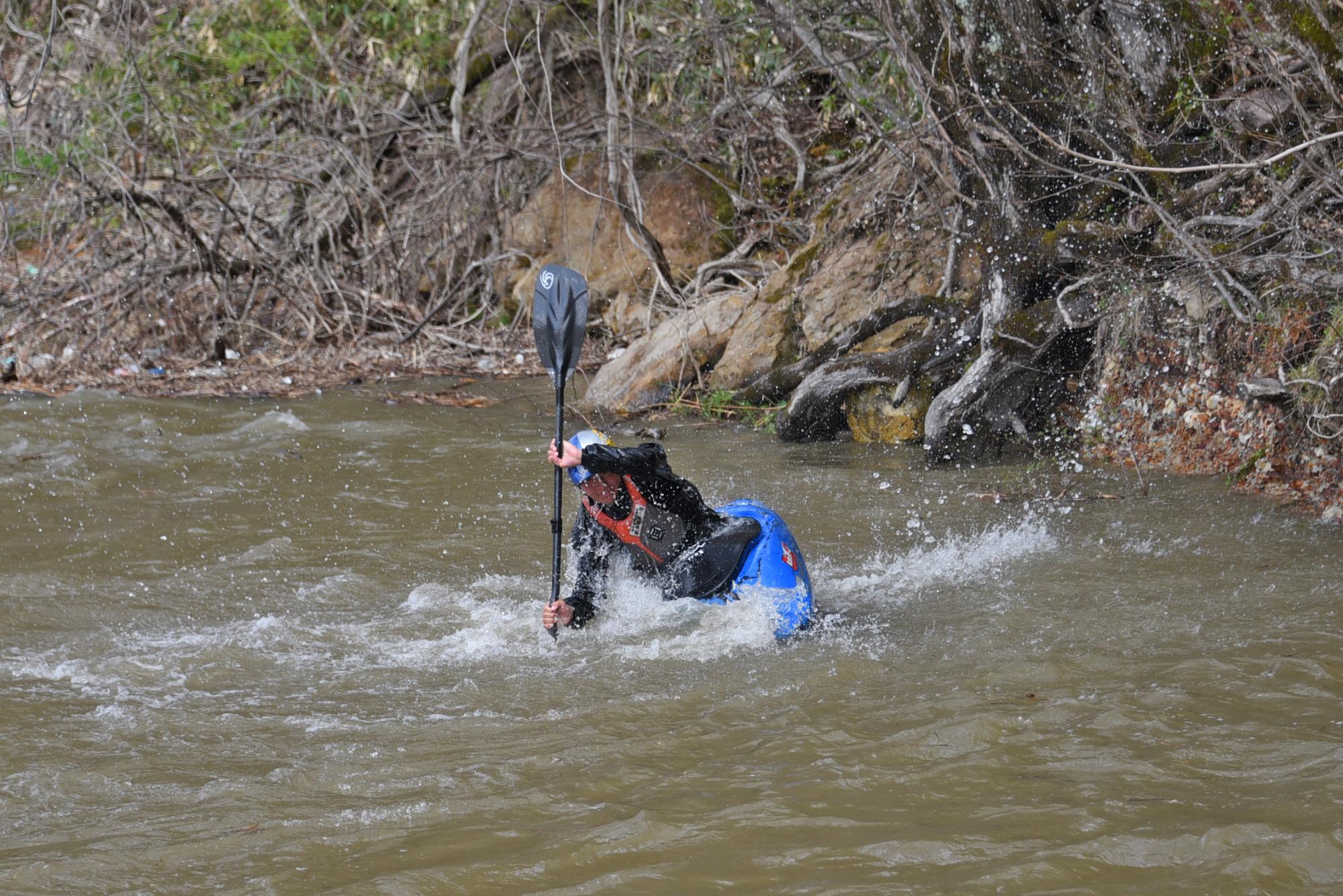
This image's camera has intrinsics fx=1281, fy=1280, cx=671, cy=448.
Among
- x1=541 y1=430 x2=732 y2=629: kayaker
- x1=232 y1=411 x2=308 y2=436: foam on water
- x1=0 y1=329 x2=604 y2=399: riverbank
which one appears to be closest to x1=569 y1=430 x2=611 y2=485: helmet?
x1=541 y1=430 x2=732 y2=629: kayaker

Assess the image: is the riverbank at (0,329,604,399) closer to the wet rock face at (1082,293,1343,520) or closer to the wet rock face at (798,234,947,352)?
the wet rock face at (798,234,947,352)

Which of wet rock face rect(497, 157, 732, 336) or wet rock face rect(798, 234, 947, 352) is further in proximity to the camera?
wet rock face rect(497, 157, 732, 336)

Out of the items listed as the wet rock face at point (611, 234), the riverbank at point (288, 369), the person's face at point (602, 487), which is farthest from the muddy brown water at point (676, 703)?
the wet rock face at point (611, 234)

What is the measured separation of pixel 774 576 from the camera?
460 cm

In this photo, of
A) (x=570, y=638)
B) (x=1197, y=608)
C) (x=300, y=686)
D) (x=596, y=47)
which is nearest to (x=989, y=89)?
(x=1197, y=608)

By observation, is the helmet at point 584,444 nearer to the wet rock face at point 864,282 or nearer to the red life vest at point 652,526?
the red life vest at point 652,526

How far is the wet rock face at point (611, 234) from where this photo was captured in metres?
11.7

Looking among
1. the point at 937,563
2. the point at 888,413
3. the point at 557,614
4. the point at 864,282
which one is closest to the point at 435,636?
the point at 557,614

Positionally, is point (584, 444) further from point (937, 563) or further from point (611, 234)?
point (611, 234)

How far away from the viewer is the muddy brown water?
114 inches

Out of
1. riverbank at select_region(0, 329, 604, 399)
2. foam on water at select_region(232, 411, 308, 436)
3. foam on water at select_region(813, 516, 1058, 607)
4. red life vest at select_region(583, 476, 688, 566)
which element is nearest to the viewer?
red life vest at select_region(583, 476, 688, 566)

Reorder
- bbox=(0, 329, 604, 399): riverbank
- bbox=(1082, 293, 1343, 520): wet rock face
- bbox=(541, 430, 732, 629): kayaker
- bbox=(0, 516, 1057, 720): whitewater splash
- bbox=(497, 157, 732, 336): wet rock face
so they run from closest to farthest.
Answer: bbox=(0, 516, 1057, 720): whitewater splash
bbox=(541, 430, 732, 629): kayaker
bbox=(1082, 293, 1343, 520): wet rock face
bbox=(0, 329, 604, 399): riverbank
bbox=(497, 157, 732, 336): wet rock face

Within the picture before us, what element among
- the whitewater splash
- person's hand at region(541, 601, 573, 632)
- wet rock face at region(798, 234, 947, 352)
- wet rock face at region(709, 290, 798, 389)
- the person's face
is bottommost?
the whitewater splash

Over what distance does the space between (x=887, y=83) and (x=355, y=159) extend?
234 inches
